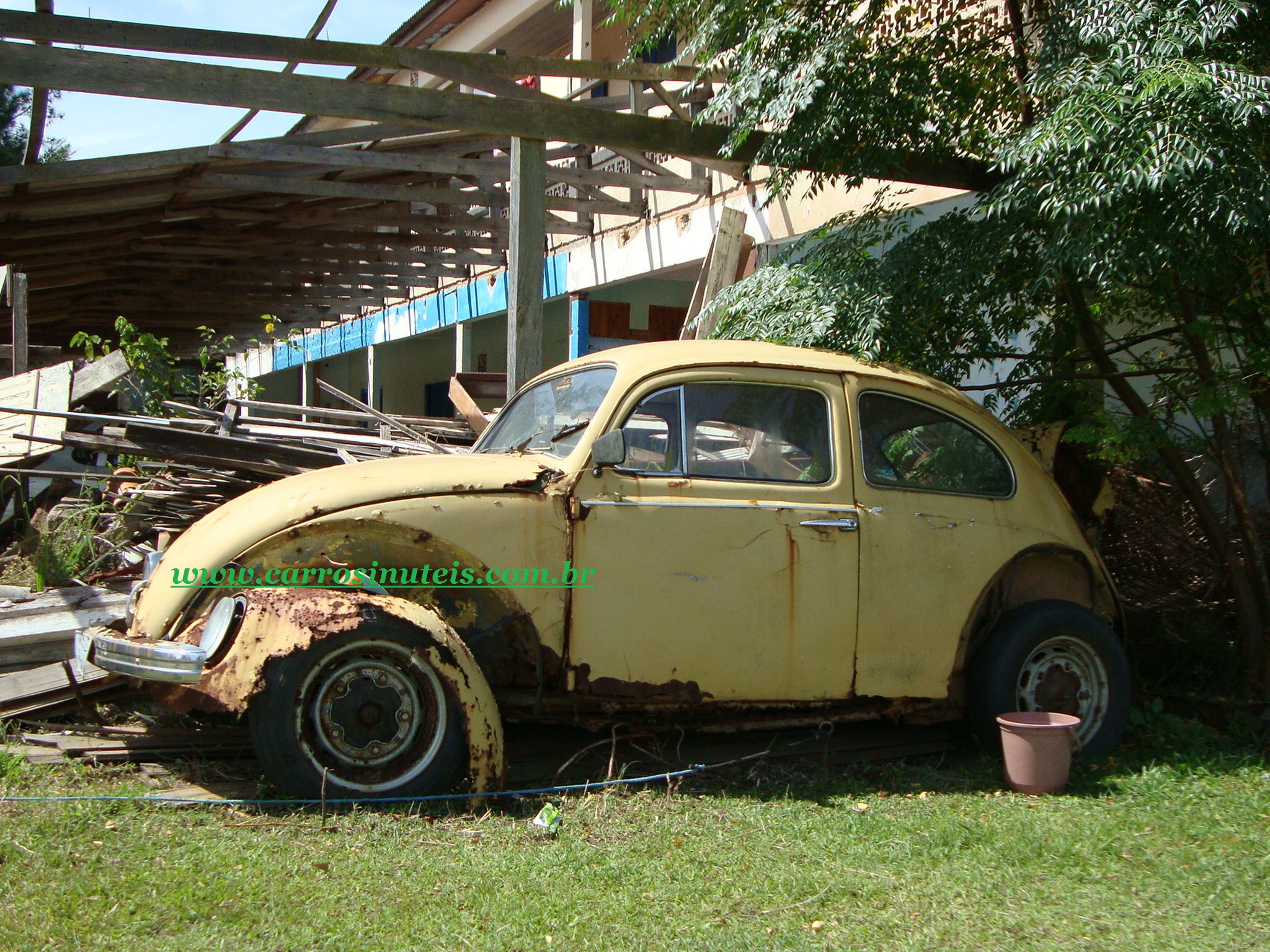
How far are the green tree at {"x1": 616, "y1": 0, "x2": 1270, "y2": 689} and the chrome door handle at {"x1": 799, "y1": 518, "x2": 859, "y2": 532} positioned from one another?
1.16 meters

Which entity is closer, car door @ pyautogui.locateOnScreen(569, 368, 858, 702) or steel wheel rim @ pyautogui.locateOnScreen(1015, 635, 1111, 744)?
car door @ pyautogui.locateOnScreen(569, 368, 858, 702)

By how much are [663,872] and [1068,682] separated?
99.5 inches

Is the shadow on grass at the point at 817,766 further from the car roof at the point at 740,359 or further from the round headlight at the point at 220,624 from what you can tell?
the car roof at the point at 740,359

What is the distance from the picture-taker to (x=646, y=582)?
15.6 feet

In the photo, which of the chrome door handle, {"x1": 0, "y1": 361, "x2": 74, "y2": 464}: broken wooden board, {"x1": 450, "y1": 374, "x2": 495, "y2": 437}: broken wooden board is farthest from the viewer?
{"x1": 450, "y1": 374, "x2": 495, "y2": 437}: broken wooden board

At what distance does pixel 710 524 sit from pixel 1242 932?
7.92 ft

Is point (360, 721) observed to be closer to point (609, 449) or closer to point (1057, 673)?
point (609, 449)

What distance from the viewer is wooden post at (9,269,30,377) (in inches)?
399

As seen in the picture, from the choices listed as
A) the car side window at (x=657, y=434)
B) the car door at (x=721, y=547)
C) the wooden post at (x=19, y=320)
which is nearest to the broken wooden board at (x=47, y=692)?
the car door at (x=721, y=547)

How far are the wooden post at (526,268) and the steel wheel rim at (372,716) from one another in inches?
115

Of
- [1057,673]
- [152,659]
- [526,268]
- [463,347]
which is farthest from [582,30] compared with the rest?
[152,659]

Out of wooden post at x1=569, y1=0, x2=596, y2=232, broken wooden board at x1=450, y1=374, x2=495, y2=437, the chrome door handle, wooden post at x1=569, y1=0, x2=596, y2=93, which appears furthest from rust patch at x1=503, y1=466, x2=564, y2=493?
wooden post at x1=569, y1=0, x2=596, y2=93

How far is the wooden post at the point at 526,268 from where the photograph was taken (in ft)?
23.0

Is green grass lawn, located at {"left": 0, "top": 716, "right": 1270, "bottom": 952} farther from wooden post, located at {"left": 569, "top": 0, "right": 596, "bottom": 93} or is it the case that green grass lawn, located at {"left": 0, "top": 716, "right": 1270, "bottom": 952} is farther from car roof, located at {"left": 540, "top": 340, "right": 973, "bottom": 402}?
wooden post, located at {"left": 569, "top": 0, "right": 596, "bottom": 93}
